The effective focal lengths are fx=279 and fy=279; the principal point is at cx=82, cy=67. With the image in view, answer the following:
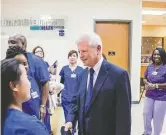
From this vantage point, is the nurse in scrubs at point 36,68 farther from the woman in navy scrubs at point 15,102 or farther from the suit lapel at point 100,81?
the woman in navy scrubs at point 15,102

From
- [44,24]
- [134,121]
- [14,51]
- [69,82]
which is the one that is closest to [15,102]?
[14,51]

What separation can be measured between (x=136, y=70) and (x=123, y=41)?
2.97 ft

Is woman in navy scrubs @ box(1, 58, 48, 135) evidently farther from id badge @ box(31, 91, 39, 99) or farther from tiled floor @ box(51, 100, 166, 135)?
tiled floor @ box(51, 100, 166, 135)

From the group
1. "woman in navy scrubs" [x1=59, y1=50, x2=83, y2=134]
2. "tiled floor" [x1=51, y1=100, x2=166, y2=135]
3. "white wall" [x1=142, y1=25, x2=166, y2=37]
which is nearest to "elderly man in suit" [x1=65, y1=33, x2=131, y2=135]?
Answer: "woman in navy scrubs" [x1=59, y1=50, x2=83, y2=134]

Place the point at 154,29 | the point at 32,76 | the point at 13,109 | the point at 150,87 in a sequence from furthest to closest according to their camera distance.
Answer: the point at 154,29 < the point at 150,87 < the point at 32,76 < the point at 13,109

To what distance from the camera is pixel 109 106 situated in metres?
2.10

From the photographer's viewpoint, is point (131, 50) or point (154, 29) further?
point (154, 29)

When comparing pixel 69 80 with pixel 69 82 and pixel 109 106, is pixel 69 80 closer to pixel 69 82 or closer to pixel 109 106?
pixel 69 82

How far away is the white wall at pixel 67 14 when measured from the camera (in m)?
7.50

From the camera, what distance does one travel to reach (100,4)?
773cm

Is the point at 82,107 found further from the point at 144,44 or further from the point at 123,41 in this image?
the point at 144,44

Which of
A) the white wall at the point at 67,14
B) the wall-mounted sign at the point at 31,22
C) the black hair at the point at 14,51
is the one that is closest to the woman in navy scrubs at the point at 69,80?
the black hair at the point at 14,51

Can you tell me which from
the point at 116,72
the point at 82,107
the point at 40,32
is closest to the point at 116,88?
the point at 116,72

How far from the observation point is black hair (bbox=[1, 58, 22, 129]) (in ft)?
4.14
